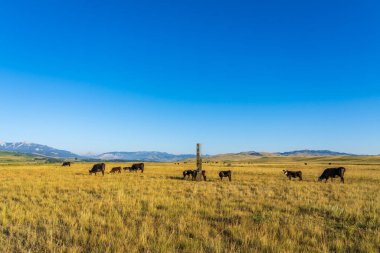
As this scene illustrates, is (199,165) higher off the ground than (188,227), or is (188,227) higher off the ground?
(199,165)

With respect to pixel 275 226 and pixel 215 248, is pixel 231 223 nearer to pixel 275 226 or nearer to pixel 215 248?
pixel 275 226

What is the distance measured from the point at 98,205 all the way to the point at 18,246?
17.1ft

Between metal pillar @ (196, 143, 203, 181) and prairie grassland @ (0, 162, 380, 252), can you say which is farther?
metal pillar @ (196, 143, 203, 181)

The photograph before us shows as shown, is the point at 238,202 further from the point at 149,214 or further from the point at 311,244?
the point at 311,244

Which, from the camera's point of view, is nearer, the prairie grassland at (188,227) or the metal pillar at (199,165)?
the prairie grassland at (188,227)

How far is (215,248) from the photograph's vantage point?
250 inches

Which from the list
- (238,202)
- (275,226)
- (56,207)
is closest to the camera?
(275,226)

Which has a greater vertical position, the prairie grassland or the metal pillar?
the metal pillar

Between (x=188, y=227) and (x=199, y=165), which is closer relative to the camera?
(x=188, y=227)

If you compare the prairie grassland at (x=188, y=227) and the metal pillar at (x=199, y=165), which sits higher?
the metal pillar at (x=199, y=165)

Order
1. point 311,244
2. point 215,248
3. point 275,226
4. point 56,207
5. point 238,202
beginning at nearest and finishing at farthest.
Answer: point 215,248
point 311,244
point 275,226
point 56,207
point 238,202

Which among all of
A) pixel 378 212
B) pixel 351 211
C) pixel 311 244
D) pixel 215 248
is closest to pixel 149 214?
pixel 215 248

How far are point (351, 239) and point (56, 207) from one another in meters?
10.1

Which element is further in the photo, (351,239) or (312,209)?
(312,209)
